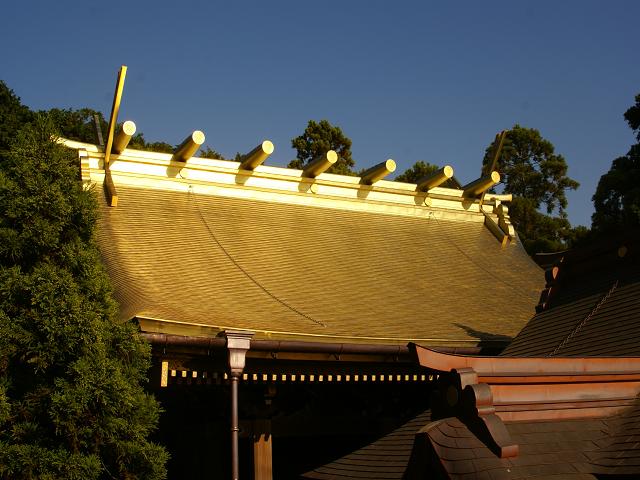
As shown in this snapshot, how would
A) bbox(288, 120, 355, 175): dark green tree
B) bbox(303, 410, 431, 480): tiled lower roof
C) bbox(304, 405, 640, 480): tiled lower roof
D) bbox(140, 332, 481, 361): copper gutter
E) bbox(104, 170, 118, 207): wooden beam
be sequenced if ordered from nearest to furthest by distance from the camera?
bbox(304, 405, 640, 480): tiled lower roof → bbox(303, 410, 431, 480): tiled lower roof → bbox(140, 332, 481, 361): copper gutter → bbox(104, 170, 118, 207): wooden beam → bbox(288, 120, 355, 175): dark green tree

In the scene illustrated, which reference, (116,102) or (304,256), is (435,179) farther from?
(116,102)

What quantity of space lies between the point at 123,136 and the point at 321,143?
2015 centimetres

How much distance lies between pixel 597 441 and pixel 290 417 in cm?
497

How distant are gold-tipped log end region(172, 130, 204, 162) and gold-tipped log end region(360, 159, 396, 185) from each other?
3463 millimetres

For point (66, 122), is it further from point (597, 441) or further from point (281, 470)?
point (597, 441)

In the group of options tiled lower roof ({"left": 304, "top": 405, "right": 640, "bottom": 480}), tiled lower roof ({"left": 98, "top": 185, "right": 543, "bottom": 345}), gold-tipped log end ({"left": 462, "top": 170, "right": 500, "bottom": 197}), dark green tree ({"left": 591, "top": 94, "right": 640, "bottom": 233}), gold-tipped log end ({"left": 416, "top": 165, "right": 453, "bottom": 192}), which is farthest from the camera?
dark green tree ({"left": 591, "top": 94, "right": 640, "bottom": 233})

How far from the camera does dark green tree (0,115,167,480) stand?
6820 mm

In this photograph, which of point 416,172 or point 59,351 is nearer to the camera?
point 59,351

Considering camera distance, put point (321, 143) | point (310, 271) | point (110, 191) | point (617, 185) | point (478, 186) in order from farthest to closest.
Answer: point (321, 143)
point (617, 185)
point (478, 186)
point (110, 191)
point (310, 271)

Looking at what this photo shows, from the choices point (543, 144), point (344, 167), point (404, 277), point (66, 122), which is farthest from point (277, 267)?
point (543, 144)

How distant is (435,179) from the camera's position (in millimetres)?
15547

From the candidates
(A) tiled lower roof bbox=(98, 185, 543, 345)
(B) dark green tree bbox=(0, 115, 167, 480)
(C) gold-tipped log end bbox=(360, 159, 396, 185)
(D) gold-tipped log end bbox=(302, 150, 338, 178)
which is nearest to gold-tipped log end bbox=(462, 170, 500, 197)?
(A) tiled lower roof bbox=(98, 185, 543, 345)

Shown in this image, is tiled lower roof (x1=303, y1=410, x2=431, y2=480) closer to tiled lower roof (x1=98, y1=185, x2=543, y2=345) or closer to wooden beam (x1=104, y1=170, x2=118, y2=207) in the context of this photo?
tiled lower roof (x1=98, y1=185, x2=543, y2=345)

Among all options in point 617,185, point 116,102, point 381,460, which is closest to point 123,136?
point 116,102
